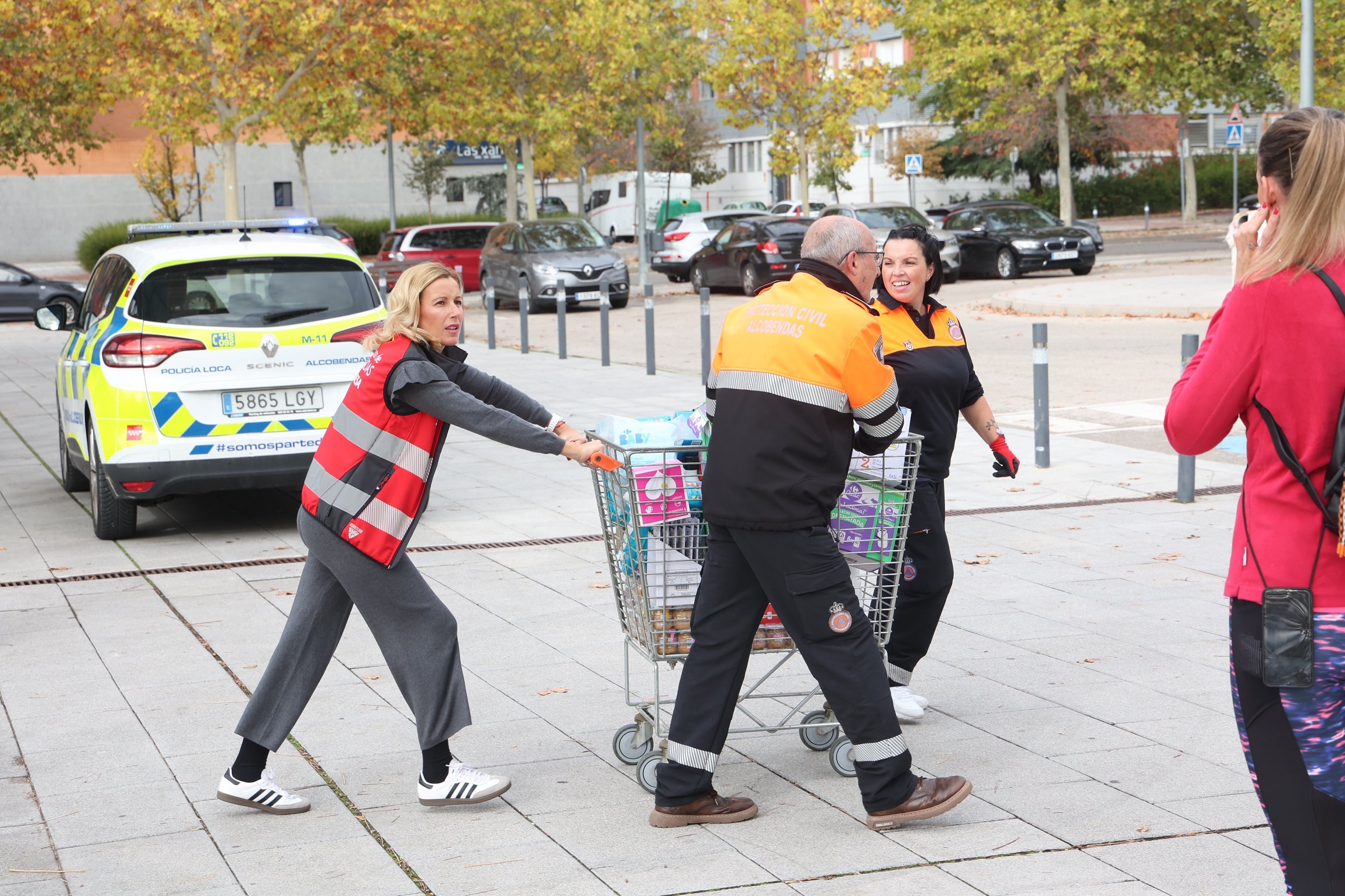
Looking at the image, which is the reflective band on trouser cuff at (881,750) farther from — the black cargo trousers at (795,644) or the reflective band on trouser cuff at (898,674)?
the reflective band on trouser cuff at (898,674)

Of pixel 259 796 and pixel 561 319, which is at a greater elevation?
pixel 561 319

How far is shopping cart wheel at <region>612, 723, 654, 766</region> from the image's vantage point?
5.01 meters

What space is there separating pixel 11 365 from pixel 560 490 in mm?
13543

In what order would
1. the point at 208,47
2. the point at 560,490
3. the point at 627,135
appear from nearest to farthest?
the point at 560,490 < the point at 208,47 < the point at 627,135

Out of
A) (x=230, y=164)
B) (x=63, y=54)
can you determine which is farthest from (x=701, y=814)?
(x=63, y=54)

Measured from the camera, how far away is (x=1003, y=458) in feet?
18.0

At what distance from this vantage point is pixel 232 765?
467 cm

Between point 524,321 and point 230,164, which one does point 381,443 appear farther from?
point 230,164

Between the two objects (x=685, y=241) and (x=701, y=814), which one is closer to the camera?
(x=701, y=814)

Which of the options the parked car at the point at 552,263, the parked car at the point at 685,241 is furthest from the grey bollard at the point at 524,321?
the parked car at the point at 685,241

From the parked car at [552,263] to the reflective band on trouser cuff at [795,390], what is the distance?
22784 mm

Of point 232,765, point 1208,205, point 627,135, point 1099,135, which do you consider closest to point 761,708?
point 232,765

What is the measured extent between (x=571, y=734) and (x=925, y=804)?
1.49 m

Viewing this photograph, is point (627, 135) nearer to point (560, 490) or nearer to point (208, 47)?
point (208, 47)
